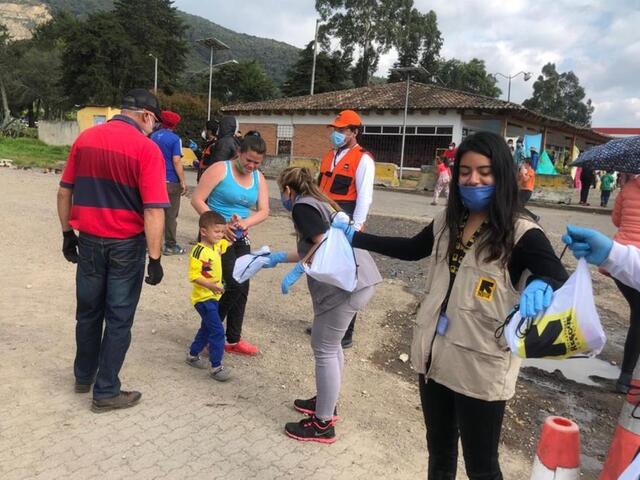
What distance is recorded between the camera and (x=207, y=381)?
3.93 m

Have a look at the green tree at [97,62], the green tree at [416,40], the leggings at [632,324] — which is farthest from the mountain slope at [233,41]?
the leggings at [632,324]

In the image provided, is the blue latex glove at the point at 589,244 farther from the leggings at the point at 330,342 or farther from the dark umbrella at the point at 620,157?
the leggings at the point at 330,342

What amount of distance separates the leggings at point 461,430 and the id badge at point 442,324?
0.86ft

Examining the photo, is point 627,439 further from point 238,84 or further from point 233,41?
point 233,41

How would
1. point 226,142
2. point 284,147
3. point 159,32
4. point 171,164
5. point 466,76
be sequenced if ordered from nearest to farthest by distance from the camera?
point 226,142 → point 171,164 → point 284,147 → point 159,32 → point 466,76

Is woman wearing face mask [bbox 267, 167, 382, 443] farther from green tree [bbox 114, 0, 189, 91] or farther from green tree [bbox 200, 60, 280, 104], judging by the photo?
green tree [bbox 200, 60, 280, 104]

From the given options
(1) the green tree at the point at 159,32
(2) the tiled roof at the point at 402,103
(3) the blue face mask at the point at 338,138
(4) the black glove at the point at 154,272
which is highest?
(1) the green tree at the point at 159,32

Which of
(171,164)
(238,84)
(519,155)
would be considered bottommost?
(171,164)

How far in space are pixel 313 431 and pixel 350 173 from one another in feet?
7.24

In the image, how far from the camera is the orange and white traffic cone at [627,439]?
186cm

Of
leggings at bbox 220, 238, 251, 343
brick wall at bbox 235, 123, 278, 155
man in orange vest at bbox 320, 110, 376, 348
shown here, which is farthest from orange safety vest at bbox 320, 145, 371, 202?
brick wall at bbox 235, 123, 278, 155

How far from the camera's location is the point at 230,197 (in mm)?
4223

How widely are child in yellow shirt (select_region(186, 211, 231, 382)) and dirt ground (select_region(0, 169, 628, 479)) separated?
0.79 ft

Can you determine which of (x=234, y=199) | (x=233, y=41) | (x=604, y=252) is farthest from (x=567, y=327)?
(x=233, y=41)
